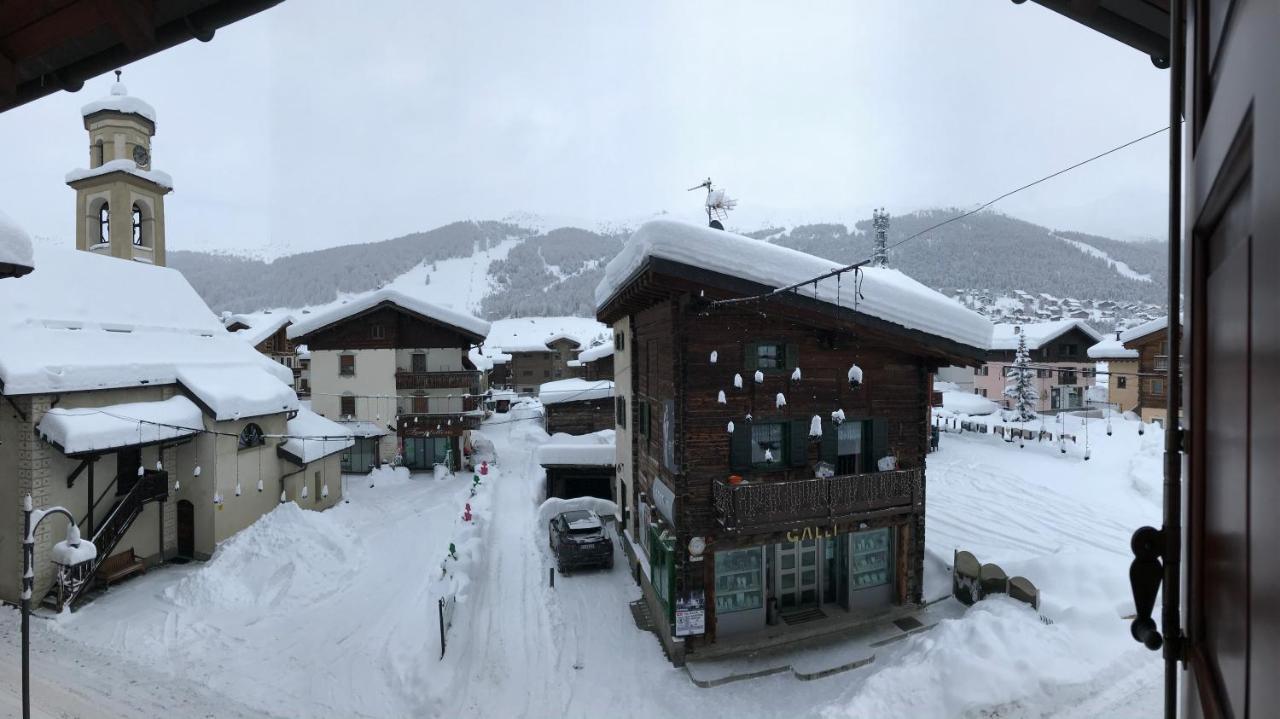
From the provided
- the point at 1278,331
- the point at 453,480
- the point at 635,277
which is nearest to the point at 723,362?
the point at 635,277

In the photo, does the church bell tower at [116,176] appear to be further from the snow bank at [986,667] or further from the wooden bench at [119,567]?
the snow bank at [986,667]

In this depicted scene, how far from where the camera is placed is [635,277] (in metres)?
14.1

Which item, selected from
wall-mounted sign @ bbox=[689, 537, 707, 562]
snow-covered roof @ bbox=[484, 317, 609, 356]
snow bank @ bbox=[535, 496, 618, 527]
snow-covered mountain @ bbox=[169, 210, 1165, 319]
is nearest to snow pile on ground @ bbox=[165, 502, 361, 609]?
snow bank @ bbox=[535, 496, 618, 527]

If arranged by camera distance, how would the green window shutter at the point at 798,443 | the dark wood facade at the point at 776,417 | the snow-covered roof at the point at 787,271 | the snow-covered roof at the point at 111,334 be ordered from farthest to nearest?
the snow-covered roof at the point at 111,334, the green window shutter at the point at 798,443, the dark wood facade at the point at 776,417, the snow-covered roof at the point at 787,271

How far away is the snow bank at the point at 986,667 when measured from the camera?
9469 millimetres

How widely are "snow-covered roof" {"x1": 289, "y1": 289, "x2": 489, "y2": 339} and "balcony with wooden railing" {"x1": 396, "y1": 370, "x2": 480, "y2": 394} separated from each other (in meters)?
2.72

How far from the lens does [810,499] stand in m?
13.9

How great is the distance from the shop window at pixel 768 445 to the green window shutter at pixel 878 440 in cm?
249

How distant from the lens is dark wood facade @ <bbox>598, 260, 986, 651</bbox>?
13633 millimetres

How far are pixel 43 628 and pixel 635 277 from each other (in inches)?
660

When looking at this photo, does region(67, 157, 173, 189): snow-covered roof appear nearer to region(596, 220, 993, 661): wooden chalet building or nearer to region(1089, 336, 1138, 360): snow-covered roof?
region(596, 220, 993, 661): wooden chalet building

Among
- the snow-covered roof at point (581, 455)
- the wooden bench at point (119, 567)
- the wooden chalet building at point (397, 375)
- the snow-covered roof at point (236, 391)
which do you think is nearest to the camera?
the wooden bench at point (119, 567)

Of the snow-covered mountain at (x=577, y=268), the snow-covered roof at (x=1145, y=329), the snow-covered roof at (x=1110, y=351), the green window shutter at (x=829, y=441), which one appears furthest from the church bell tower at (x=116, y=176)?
the snow-covered mountain at (x=577, y=268)

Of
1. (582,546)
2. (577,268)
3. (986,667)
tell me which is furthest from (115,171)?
(577,268)
